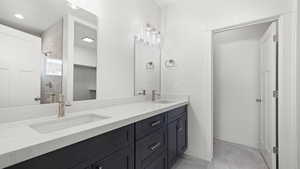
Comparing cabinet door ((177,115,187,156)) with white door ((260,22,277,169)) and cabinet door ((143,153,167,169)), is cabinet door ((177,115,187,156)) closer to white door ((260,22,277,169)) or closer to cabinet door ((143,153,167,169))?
cabinet door ((143,153,167,169))

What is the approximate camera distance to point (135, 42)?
206cm

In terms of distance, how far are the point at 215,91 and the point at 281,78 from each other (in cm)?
134

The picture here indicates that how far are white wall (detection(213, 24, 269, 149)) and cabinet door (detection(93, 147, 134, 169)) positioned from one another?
7.91 feet

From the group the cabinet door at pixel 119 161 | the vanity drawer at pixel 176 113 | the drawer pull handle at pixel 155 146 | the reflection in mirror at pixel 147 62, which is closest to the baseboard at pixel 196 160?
the vanity drawer at pixel 176 113

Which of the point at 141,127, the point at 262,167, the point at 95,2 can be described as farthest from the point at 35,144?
the point at 262,167

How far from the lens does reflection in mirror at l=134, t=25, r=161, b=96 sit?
211cm

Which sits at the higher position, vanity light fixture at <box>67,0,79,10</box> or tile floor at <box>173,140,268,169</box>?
vanity light fixture at <box>67,0,79,10</box>

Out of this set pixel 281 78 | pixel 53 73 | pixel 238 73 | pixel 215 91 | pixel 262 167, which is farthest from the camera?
pixel 215 91

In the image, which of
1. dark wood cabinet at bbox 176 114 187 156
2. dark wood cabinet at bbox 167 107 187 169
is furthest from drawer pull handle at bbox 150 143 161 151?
dark wood cabinet at bbox 176 114 187 156

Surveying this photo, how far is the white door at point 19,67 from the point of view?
0.92 meters

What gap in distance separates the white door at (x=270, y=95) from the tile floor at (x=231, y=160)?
0.56 ft

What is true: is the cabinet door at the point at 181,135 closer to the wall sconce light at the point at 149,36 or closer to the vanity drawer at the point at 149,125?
the vanity drawer at the point at 149,125

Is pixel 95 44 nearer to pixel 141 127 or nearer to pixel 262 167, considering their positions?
pixel 141 127

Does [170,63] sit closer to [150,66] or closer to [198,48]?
[150,66]
